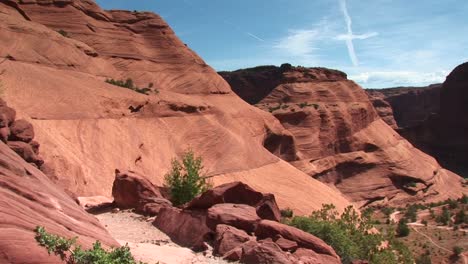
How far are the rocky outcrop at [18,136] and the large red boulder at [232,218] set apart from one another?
6.52 metres

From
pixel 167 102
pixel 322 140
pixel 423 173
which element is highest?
pixel 167 102

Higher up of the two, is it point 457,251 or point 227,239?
point 227,239

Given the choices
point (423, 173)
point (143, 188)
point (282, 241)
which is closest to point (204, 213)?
point (282, 241)

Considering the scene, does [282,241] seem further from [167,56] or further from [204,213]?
[167,56]

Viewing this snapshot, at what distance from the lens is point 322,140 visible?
209 ft

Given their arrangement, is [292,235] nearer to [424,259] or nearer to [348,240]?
[348,240]

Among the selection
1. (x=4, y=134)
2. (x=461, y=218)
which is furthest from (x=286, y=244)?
(x=461, y=218)

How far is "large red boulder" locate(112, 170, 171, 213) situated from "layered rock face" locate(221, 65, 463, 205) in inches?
1252

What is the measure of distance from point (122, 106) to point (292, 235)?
2332cm

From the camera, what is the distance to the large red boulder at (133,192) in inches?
760

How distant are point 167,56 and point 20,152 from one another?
35028 mm

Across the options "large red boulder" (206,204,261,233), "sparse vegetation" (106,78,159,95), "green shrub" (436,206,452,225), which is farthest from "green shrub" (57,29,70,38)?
"green shrub" (436,206,452,225)

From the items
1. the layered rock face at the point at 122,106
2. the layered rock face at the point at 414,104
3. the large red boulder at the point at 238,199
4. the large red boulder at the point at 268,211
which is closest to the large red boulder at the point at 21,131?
the layered rock face at the point at 122,106

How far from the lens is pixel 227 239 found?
43.4ft
